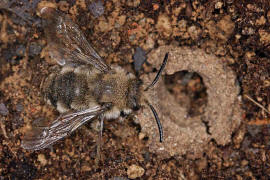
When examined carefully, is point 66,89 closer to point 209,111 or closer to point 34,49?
point 34,49

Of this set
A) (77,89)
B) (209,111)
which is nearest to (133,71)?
(77,89)

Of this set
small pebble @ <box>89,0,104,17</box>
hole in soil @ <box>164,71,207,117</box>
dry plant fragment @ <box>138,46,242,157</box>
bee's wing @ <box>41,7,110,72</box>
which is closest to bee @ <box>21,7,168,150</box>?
bee's wing @ <box>41,7,110,72</box>

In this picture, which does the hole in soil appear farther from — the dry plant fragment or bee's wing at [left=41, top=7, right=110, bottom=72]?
bee's wing at [left=41, top=7, right=110, bottom=72]

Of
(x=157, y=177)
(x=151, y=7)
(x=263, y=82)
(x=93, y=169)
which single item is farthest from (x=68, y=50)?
(x=263, y=82)

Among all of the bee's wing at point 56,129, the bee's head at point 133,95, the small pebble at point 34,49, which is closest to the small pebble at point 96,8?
the small pebble at point 34,49

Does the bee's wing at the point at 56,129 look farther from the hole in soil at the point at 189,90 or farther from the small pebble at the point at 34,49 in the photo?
the hole in soil at the point at 189,90
